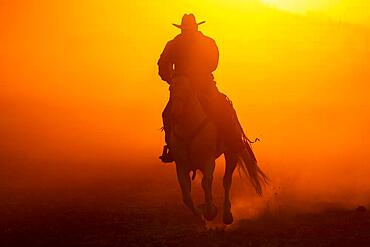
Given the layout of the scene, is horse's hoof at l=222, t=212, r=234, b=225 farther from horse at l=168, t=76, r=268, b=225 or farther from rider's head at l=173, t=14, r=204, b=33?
rider's head at l=173, t=14, r=204, b=33

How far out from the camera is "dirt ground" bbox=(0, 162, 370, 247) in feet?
45.1

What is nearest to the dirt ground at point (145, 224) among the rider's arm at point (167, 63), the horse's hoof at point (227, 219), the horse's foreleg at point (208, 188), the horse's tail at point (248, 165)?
the horse's hoof at point (227, 219)

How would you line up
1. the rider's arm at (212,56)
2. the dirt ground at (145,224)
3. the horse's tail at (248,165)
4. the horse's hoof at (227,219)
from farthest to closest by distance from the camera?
1. the horse's tail at (248,165)
2. the horse's hoof at (227,219)
3. the dirt ground at (145,224)
4. the rider's arm at (212,56)

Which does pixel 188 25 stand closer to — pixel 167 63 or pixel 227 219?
pixel 167 63

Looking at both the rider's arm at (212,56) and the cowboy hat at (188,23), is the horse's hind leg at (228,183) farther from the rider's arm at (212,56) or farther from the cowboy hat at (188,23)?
the cowboy hat at (188,23)

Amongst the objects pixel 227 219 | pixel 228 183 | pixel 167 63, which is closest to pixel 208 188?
pixel 227 219

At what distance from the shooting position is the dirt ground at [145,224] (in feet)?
45.1

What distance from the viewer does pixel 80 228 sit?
1562 cm

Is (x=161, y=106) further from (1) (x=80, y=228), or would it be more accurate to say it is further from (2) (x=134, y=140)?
(1) (x=80, y=228)

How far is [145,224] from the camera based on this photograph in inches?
624

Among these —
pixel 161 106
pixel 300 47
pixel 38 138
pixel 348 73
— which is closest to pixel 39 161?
pixel 38 138

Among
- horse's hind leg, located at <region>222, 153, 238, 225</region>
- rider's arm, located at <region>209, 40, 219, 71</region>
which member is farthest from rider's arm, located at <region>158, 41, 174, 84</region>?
horse's hind leg, located at <region>222, 153, 238, 225</region>

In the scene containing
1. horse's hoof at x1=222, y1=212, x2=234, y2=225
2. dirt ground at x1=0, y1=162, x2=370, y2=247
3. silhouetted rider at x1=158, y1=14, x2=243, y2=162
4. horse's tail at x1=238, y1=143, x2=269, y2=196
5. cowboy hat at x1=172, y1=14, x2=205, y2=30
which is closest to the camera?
silhouetted rider at x1=158, y1=14, x2=243, y2=162

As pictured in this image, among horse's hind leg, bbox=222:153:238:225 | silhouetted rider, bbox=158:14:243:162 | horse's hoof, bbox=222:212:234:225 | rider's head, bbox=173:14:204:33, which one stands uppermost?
rider's head, bbox=173:14:204:33
